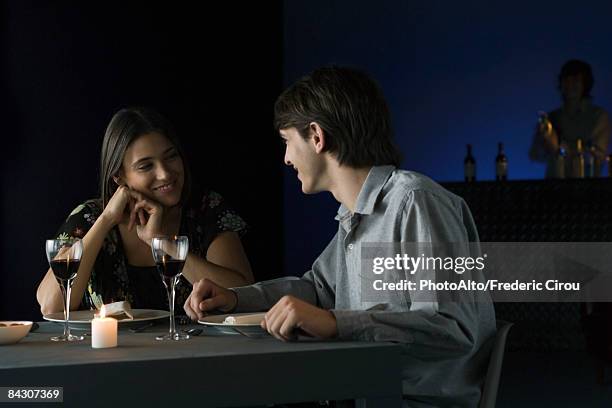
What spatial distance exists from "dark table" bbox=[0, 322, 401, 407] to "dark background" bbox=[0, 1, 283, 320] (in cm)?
255

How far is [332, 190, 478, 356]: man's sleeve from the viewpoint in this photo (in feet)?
4.59

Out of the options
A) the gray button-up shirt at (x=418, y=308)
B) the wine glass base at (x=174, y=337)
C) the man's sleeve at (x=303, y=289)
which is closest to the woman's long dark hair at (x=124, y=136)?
the man's sleeve at (x=303, y=289)

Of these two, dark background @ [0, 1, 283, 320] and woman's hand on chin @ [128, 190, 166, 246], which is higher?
dark background @ [0, 1, 283, 320]

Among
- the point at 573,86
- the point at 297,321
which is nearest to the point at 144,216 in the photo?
A: the point at 297,321

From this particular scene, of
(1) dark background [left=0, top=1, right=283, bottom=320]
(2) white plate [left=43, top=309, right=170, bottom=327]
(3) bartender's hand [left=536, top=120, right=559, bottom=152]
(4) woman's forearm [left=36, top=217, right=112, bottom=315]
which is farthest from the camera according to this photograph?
(3) bartender's hand [left=536, top=120, right=559, bottom=152]

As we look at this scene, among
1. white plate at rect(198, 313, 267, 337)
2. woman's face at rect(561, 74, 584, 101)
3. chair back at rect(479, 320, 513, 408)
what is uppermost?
woman's face at rect(561, 74, 584, 101)

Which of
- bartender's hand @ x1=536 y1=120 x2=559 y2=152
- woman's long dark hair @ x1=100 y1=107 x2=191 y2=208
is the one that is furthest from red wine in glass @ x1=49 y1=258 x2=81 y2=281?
bartender's hand @ x1=536 y1=120 x2=559 y2=152

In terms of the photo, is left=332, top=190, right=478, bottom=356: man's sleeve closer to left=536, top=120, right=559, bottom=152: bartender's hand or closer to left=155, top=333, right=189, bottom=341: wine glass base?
left=155, top=333, right=189, bottom=341: wine glass base

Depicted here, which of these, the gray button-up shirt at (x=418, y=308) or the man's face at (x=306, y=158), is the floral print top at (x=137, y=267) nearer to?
the gray button-up shirt at (x=418, y=308)

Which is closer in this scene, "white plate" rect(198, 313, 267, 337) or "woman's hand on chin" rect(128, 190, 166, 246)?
"white plate" rect(198, 313, 267, 337)

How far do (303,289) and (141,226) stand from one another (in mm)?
747

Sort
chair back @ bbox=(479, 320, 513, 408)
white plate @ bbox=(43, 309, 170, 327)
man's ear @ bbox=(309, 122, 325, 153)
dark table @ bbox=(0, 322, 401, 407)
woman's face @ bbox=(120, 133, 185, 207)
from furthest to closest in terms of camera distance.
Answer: woman's face @ bbox=(120, 133, 185, 207), man's ear @ bbox=(309, 122, 325, 153), white plate @ bbox=(43, 309, 170, 327), chair back @ bbox=(479, 320, 513, 408), dark table @ bbox=(0, 322, 401, 407)

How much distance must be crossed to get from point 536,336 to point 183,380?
2947 mm

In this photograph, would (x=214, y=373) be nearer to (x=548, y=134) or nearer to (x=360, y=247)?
(x=360, y=247)
